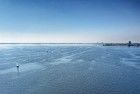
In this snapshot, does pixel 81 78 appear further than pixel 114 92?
Yes

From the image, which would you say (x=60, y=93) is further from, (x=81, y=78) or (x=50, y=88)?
(x=81, y=78)

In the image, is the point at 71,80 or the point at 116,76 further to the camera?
the point at 116,76

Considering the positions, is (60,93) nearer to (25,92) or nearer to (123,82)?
(25,92)

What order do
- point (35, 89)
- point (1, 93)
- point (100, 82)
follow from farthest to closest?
point (100, 82), point (35, 89), point (1, 93)

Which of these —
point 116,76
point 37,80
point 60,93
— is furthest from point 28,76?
point 116,76

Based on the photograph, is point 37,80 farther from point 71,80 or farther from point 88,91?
point 88,91

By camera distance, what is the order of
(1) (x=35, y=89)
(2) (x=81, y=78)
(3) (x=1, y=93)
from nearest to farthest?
(3) (x=1, y=93)
(1) (x=35, y=89)
(2) (x=81, y=78)

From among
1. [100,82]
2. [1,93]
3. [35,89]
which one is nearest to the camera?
[1,93]

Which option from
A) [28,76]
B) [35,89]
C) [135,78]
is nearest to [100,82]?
[135,78]
